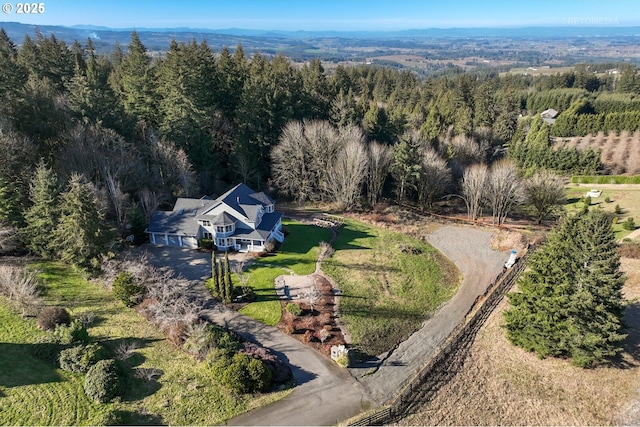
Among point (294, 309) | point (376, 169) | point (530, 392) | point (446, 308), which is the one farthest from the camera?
point (376, 169)

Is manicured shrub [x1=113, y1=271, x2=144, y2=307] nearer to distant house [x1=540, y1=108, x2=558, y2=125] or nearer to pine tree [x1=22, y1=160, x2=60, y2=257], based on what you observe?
pine tree [x1=22, y1=160, x2=60, y2=257]

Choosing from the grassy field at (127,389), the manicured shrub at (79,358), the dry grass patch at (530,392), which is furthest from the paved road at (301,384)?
the manicured shrub at (79,358)

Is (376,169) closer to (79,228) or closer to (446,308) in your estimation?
(446,308)

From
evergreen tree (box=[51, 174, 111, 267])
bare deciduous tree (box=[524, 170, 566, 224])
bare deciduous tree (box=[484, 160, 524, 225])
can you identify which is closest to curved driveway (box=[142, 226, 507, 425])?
evergreen tree (box=[51, 174, 111, 267])

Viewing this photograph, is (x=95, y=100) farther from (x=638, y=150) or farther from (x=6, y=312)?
(x=638, y=150)

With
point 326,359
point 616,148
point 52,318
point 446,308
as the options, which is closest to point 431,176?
point 446,308
